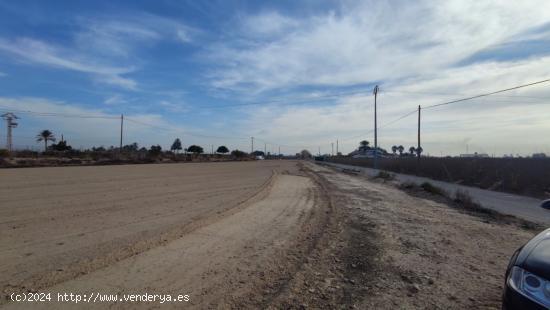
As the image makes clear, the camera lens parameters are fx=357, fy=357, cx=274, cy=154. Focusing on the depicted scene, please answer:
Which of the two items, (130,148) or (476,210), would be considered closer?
(476,210)

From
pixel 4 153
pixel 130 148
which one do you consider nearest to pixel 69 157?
pixel 4 153

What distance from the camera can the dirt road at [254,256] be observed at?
15.1 ft

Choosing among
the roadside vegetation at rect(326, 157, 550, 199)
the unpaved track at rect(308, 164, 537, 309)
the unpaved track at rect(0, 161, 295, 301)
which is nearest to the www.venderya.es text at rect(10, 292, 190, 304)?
the unpaved track at rect(0, 161, 295, 301)

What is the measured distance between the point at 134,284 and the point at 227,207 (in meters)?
7.21

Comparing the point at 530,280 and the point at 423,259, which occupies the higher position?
the point at 530,280

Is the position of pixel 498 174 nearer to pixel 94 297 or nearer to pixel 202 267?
pixel 202 267

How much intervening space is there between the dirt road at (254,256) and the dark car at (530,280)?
50.2 inches

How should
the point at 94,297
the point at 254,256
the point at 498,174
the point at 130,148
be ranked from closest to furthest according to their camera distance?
the point at 94,297 → the point at 254,256 → the point at 498,174 → the point at 130,148

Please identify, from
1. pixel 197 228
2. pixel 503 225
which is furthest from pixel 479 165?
pixel 197 228

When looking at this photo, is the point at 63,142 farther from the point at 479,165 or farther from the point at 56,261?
the point at 56,261

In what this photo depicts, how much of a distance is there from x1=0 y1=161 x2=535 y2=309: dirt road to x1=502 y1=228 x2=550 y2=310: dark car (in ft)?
4.18

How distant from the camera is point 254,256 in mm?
6340

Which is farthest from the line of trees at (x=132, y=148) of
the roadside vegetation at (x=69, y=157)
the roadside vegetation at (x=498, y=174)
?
the roadside vegetation at (x=498, y=174)

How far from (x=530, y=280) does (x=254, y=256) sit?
13.8 feet
